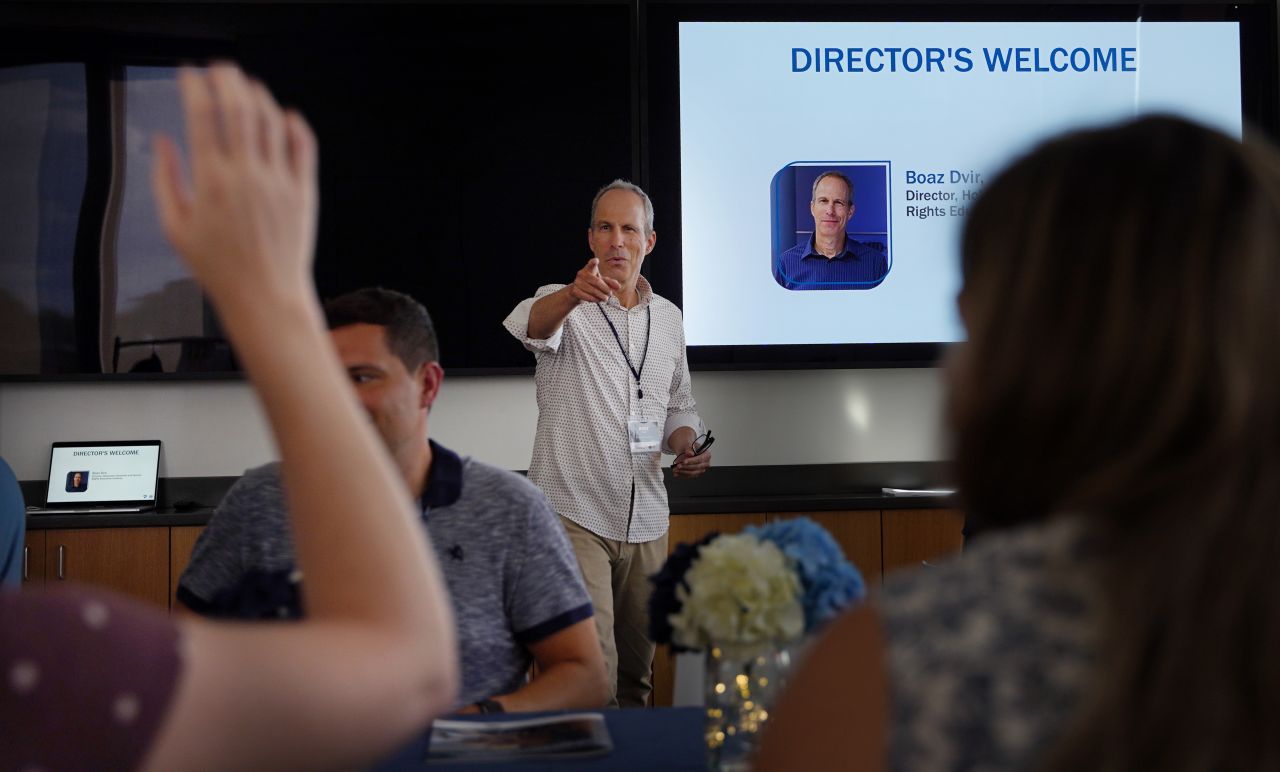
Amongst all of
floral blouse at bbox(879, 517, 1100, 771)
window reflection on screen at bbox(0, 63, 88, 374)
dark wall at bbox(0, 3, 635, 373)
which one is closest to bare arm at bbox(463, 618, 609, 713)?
floral blouse at bbox(879, 517, 1100, 771)

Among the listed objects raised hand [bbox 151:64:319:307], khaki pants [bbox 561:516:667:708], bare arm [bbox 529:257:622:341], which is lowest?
khaki pants [bbox 561:516:667:708]

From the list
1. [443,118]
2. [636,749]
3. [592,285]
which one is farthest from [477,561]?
[443,118]

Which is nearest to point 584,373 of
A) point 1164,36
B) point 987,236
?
point 1164,36

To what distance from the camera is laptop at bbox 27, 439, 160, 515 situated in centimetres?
412

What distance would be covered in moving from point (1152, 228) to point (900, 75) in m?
3.94

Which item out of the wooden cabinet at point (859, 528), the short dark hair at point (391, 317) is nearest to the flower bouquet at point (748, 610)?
the short dark hair at point (391, 317)

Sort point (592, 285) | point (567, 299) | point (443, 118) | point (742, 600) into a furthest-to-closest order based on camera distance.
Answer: point (443, 118) < point (567, 299) < point (592, 285) < point (742, 600)

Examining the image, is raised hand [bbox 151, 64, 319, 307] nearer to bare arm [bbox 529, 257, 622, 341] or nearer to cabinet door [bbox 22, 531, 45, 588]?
bare arm [bbox 529, 257, 622, 341]

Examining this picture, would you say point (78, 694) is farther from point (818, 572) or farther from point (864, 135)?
point (864, 135)

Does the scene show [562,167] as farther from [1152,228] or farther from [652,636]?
[1152,228]

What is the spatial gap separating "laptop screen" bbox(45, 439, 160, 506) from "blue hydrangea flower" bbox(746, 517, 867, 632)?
10.7 feet

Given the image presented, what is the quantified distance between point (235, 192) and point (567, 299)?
9.17ft

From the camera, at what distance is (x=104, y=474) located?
4.20 m

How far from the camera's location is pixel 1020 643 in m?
0.69
